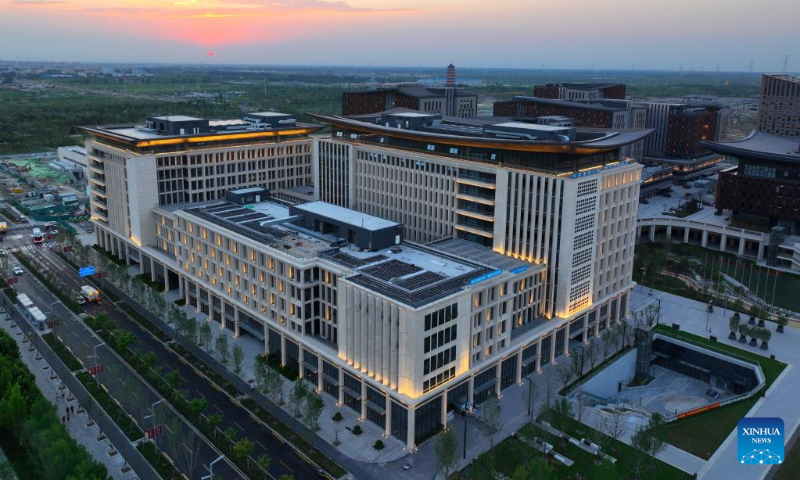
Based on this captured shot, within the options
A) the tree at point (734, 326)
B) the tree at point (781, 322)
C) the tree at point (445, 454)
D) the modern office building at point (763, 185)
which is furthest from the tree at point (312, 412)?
the modern office building at point (763, 185)

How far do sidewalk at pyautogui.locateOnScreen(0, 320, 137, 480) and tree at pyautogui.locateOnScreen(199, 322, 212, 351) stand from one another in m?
20.9

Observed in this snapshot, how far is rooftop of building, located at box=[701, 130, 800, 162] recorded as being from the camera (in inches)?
6275

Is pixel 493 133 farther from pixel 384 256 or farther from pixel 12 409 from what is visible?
pixel 12 409

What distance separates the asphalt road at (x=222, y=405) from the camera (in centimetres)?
7519

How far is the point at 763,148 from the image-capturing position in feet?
557

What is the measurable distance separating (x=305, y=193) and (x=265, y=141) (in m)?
16.4

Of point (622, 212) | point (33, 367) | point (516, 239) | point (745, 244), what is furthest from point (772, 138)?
point (33, 367)

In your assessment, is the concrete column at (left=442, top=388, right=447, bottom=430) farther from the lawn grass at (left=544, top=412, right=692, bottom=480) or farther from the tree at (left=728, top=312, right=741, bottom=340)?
the tree at (left=728, top=312, right=741, bottom=340)

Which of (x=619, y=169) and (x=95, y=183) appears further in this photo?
(x=95, y=183)

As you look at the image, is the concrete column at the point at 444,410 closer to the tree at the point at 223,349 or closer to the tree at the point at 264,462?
the tree at the point at 264,462

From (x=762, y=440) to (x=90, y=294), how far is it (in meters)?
119

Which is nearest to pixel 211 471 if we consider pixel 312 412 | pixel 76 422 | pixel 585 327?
pixel 312 412

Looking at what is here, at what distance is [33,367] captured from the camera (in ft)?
320

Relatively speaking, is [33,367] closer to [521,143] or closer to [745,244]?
[521,143]
